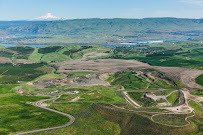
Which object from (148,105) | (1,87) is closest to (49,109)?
(148,105)

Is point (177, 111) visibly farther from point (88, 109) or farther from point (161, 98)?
point (88, 109)

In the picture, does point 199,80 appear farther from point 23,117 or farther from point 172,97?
point 23,117

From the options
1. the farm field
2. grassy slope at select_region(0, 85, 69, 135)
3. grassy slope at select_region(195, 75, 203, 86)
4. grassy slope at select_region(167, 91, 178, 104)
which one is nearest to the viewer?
grassy slope at select_region(0, 85, 69, 135)

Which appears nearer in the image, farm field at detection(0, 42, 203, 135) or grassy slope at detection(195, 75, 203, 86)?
farm field at detection(0, 42, 203, 135)

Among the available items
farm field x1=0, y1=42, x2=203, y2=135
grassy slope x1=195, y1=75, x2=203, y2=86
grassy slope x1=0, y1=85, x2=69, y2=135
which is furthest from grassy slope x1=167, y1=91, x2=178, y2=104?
grassy slope x1=0, y1=85, x2=69, y2=135

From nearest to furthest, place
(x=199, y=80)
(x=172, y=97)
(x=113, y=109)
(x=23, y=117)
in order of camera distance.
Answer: (x=23, y=117) < (x=113, y=109) < (x=172, y=97) < (x=199, y=80)

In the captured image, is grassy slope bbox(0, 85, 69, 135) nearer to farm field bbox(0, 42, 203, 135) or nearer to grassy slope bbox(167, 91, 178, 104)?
farm field bbox(0, 42, 203, 135)

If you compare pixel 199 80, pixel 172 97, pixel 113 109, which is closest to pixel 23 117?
pixel 113 109

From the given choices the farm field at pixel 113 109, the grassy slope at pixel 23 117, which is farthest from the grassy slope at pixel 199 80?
the grassy slope at pixel 23 117

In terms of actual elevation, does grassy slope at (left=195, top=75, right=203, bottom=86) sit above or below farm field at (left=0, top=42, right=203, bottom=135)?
above

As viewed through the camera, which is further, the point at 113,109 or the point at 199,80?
the point at 199,80

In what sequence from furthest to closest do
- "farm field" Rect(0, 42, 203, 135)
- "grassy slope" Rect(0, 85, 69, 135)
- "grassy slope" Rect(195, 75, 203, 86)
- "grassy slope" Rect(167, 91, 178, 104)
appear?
"grassy slope" Rect(195, 75, 203, 86) < "grassy slope" Rect(167, 91, 178, 104) < "farm field" Rect(0, 42, 203, 135) < "grassy slope" Rect(0, 85, 69, 135)
